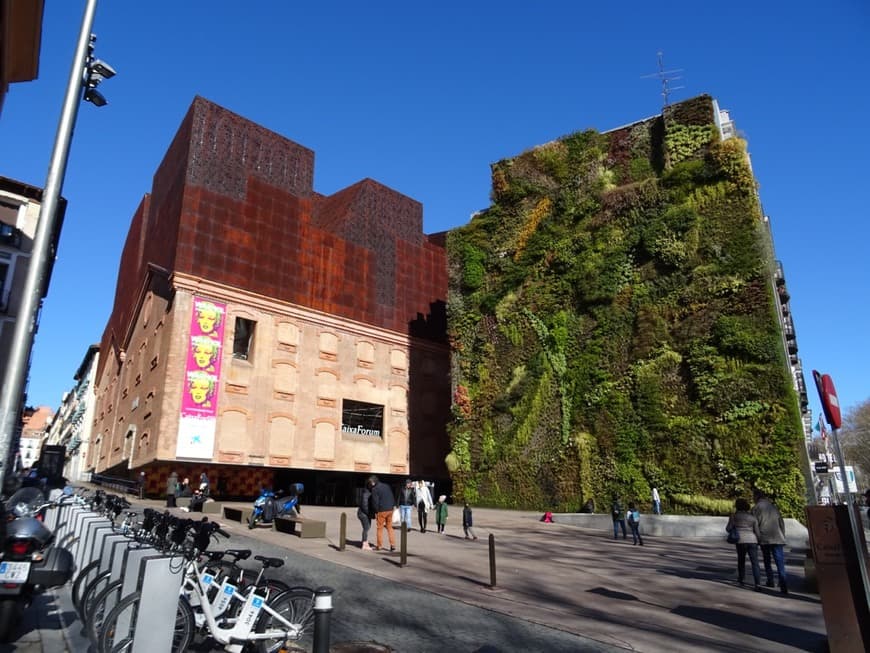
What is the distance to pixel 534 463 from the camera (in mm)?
29266

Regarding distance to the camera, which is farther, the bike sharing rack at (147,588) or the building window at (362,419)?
the building window at (362,419)

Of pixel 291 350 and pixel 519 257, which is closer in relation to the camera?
pixel 519 257

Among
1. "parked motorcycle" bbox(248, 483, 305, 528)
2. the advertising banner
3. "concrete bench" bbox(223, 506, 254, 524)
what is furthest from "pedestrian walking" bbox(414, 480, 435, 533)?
the advertising banner

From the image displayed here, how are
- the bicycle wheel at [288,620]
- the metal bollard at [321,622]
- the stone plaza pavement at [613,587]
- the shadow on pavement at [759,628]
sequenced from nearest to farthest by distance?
the metal bollard at [321,622] → the bicycle wheel at [288,620] → the shadow on pavement at [759,628] → the stone plaza pavement at [613,587]

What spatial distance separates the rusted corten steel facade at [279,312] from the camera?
3256 centimetres

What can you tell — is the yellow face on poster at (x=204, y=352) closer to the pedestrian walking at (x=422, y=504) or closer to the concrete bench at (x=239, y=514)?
the concrete bench at (x=239, y=514)

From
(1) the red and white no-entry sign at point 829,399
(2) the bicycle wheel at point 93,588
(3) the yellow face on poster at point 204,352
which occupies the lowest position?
(2) the bicycle wheel at point 93,588

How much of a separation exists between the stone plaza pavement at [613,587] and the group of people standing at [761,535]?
377 mm

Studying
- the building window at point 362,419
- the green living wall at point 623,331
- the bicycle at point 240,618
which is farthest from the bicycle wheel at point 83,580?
the building window at point 362,419

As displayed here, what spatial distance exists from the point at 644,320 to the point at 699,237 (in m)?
4.68

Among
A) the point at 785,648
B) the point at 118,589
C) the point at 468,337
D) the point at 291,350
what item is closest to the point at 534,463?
the point at 468,337

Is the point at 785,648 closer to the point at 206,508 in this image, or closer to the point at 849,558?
the point at 849,558

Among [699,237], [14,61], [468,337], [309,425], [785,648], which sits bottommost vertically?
[785,648]

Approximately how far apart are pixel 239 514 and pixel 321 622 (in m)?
16.6
